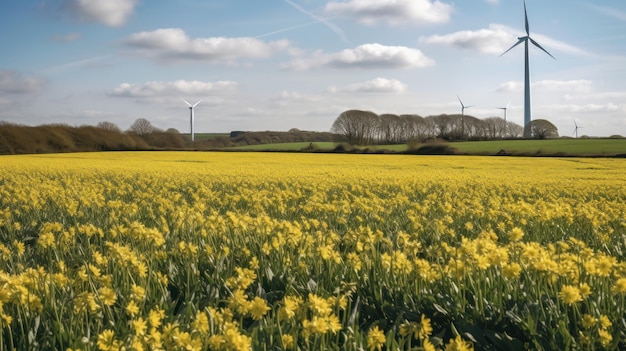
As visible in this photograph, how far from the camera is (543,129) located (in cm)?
12200

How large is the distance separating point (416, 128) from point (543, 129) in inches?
1064

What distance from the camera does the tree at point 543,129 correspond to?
387 feet

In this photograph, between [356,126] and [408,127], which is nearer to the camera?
[356,126]

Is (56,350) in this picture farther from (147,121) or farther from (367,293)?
A: (147,121)

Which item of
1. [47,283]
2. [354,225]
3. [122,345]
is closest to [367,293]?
[122,345]

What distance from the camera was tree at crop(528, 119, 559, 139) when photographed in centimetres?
11788

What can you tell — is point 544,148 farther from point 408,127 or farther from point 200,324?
point 200,324

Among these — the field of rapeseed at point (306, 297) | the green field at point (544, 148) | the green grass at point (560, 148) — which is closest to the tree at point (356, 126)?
the green field at point (544, 148)

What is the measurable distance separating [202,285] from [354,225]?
408 cm

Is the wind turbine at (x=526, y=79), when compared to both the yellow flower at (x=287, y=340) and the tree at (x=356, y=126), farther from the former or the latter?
the yellow flower at (x=287, y=340)

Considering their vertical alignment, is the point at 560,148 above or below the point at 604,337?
above

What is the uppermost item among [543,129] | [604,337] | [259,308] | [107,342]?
[543,129]

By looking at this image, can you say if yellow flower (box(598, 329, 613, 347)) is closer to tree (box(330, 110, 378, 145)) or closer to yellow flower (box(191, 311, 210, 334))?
yellow flower (box(191, 311, 210, 334))

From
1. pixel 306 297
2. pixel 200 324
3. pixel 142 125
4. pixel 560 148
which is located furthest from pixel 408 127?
pixel 200 324
